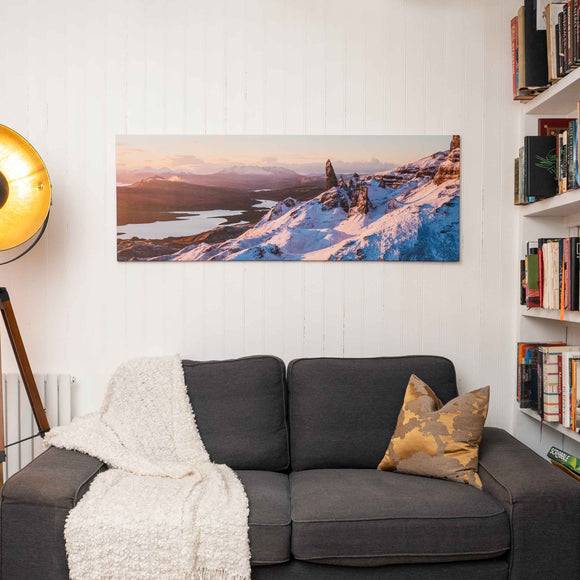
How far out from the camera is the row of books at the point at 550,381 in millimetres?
2359

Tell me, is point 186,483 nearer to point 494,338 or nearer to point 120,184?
point 120,184

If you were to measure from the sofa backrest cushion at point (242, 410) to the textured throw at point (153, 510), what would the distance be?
0.09 m

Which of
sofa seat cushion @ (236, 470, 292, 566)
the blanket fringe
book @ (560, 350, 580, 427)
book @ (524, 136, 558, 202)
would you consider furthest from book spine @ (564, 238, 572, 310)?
the blanket fringe

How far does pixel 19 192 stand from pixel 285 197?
1155 mm

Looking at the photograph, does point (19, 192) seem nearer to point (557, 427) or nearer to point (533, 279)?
point (533, 279)

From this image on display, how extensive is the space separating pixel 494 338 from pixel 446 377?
43cm

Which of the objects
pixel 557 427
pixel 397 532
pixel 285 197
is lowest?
pixel 397 532

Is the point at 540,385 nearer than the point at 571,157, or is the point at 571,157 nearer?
the point at 571,157

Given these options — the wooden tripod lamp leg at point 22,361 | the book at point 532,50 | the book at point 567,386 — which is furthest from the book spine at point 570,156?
the wooden tripod lamp leg at point 22,361

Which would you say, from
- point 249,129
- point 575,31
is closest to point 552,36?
point 575,31

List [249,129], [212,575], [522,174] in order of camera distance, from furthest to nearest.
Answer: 1. [249,129]
2. [522,174]
3. [212,575]

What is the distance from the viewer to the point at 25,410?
108 inches

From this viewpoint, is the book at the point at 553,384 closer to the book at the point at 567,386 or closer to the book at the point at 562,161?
the book at the point at 567,386

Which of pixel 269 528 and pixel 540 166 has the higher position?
pixel 540 166
